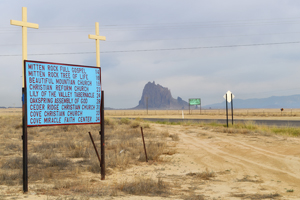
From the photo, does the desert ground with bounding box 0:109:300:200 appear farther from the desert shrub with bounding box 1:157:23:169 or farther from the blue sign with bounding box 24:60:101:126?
the blue sign with bounding box 24:60:101:126

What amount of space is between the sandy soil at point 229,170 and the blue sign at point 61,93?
2026 mm

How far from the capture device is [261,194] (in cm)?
721

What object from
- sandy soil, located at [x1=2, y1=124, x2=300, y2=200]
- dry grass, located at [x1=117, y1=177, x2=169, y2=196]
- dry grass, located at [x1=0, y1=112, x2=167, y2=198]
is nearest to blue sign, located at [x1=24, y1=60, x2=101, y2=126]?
dry grass, located at [x1=0, y1=112, x2=167, y2=198]

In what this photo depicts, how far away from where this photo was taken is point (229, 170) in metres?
10.3

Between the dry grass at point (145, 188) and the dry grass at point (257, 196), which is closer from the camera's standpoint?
the dry grass at point (257, 196)

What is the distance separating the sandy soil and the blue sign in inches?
79.8

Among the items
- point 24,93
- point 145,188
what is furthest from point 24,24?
point 145,188

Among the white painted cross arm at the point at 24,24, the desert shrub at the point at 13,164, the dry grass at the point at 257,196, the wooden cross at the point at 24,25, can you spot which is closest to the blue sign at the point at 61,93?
the wooden cross at the point at 24,25

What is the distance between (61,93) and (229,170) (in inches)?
258

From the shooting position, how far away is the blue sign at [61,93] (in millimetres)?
7477

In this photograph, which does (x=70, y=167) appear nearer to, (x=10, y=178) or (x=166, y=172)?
(x=10, y=178)

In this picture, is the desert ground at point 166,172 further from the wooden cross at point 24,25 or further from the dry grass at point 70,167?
the wooden cross at point 24,25

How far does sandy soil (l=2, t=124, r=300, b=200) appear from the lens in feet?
24.4

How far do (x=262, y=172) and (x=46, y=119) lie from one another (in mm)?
7454
